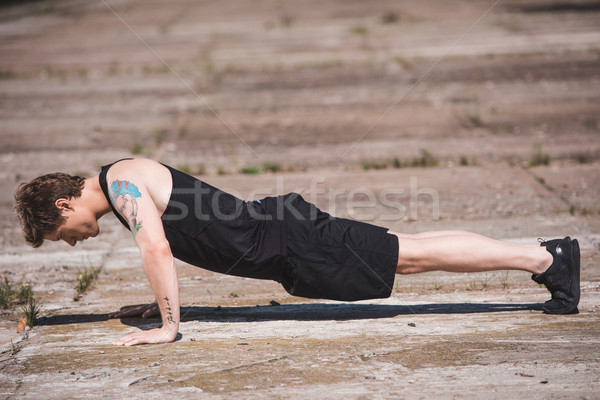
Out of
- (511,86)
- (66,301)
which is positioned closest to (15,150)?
(66,301)

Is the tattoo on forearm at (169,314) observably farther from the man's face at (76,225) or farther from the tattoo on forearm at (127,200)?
the man's face at (76,225)

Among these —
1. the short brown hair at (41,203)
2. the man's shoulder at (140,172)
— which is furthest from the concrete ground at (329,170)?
the man's shoulder at (140,172)

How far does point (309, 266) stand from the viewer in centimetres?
382

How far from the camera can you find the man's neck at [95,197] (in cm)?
385

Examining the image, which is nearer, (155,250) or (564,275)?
(155,250)

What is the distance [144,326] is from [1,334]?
0.78 m

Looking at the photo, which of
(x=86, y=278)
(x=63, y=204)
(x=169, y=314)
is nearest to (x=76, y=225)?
(x=63, y=204)

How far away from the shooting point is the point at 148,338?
12.4 feet

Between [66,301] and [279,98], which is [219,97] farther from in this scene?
[66,301]

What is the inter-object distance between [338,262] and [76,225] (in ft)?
4.46

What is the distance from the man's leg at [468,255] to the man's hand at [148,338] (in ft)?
4.05

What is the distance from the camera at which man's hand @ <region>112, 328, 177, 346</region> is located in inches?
148

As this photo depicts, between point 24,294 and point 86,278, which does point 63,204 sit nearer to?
point 24,294

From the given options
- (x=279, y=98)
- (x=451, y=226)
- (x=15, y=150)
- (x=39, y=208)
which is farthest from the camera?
(x=279, y=98)
